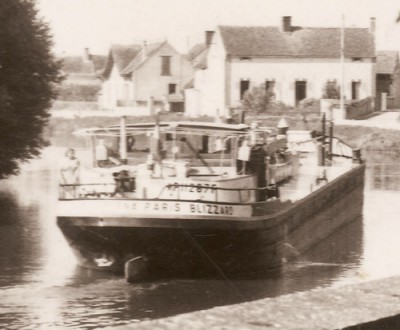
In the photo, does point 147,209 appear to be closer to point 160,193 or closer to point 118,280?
point 160,193

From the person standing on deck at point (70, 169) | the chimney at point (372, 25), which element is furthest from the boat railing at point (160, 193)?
the chimney at point (372, 25)

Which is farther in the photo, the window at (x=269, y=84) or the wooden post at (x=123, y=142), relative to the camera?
the window at (x=269, y=84)

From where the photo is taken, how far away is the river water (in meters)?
14.9

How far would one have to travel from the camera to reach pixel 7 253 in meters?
20.2

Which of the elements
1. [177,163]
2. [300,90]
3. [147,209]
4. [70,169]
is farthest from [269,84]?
[147,209]

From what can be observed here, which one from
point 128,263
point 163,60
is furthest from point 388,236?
point 163,60

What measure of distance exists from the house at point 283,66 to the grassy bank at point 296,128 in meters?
4.53

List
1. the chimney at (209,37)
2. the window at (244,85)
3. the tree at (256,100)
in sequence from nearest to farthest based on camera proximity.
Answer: the tree at (256,100), the window at (244,85), the chimney at (209,37)

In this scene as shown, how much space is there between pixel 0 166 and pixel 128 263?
14448 millimetres

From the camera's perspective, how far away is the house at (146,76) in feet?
197

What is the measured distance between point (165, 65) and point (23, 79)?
1359 inches

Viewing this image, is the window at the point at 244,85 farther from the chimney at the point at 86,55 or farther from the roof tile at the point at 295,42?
the chimney at the point at 86,55

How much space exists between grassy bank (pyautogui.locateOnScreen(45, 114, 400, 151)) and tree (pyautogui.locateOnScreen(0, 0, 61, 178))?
672 inches

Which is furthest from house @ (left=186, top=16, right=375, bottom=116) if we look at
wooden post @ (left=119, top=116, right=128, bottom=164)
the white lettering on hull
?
the white lettering on hull
